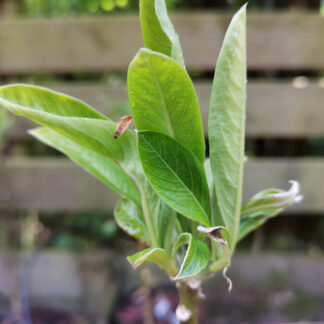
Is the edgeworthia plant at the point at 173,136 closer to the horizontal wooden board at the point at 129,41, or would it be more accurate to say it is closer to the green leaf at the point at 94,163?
the green leaf at the point at 94,163

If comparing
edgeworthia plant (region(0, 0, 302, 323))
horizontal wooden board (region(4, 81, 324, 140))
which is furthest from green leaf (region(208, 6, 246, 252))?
horizontal wooden board (region(4, 81, 324, 140))

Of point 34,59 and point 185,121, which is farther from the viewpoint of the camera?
point 34,59

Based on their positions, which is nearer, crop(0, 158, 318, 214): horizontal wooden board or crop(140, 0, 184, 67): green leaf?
crop(140, 0, 184, 67): green leaf

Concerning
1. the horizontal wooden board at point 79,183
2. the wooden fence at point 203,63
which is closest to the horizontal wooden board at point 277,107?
the wooden fence at point 203,63

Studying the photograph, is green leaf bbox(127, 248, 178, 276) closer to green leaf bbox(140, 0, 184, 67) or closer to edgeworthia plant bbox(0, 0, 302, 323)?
edgeworthia plant bbox(0, 0, 302, 323)

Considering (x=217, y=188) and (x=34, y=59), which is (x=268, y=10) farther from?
(x=217, y=188)

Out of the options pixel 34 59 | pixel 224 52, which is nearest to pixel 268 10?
pixel 34 59
